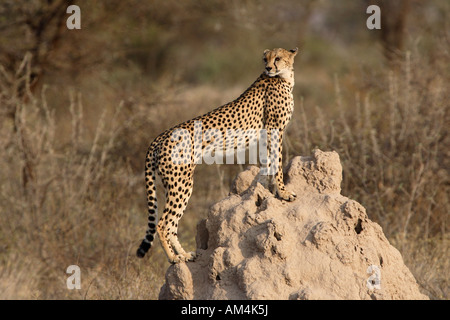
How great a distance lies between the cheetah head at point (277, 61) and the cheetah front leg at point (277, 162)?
16.3 inches

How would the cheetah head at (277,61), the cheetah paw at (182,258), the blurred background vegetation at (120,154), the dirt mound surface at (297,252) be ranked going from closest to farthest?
the dirt mound surface at (297,252), the cheetah paw at (182,258), the cheetah head at (277,61), the blurred background vegetation at (120,154)

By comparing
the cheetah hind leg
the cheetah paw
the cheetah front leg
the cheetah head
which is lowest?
the cheetah paw

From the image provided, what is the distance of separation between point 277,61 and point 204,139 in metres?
0.76

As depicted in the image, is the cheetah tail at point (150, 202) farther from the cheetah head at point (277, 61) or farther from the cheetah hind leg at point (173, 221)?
the cheetah head at point (277, 61)

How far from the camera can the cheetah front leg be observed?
4.46 meters

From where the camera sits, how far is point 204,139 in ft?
15.1

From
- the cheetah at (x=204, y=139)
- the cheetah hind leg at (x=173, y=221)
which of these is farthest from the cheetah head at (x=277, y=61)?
the cheetah hind leg at (x=173, y=221)

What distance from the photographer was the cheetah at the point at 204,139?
14.6ft

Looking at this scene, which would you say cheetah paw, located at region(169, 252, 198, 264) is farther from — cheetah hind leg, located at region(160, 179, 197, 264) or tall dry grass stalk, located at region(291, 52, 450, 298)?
tall dry grass stalk, located at region(291, 52, 450, 298)

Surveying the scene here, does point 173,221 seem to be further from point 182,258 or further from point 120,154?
point 120,154

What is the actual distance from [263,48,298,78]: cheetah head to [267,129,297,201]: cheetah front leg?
16.3 inches

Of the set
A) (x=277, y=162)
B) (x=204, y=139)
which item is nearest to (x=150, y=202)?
(x=204, y=139)

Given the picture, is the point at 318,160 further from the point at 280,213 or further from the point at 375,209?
the point at 375,209

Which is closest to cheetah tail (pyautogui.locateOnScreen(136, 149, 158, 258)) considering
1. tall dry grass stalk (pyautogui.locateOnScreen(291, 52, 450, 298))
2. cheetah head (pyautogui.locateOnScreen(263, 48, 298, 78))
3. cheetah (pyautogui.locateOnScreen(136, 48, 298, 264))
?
cheetah (pyautogui.locateOnScreen(136, 48, 298, 264))
